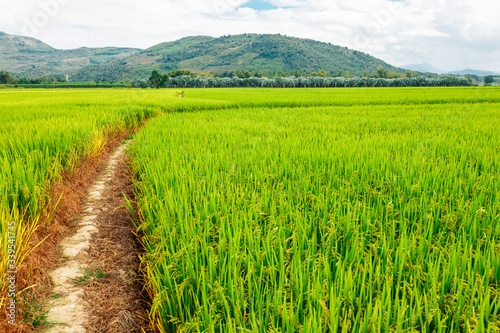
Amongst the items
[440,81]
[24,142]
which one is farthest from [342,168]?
[440,81]

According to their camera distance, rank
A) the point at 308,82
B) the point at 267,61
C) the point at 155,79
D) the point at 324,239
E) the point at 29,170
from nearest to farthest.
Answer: the point at 324,239 → the point at 29,170 → the point at 155,79 → the point at 308,82 → the point at 267,61

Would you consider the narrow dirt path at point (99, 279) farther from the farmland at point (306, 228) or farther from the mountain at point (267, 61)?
the mountain at point (267, 61)

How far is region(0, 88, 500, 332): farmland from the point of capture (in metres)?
1.23

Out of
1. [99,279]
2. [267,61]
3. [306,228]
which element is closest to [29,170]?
[99,279]

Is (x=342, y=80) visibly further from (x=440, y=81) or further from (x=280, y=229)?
(x=280, y=229)

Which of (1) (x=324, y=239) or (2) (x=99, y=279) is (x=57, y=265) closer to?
(2) (x=99, y=279)

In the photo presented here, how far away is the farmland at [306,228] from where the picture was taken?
1233 millimetres

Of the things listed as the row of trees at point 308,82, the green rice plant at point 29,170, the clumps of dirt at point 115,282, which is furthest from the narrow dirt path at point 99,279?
the row of trees at point 308,82

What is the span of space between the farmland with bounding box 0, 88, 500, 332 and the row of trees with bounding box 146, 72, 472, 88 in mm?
74673

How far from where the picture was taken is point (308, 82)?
248ft

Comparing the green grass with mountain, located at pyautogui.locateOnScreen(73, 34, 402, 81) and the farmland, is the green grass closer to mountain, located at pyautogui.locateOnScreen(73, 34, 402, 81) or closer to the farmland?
the farmland

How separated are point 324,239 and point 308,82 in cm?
7862

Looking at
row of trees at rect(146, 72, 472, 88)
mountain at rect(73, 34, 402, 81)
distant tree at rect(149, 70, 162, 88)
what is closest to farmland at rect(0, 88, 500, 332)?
row of trees at rect(146, 72, 472, 88)

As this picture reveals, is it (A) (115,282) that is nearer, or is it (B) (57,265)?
(A) (115,282)
